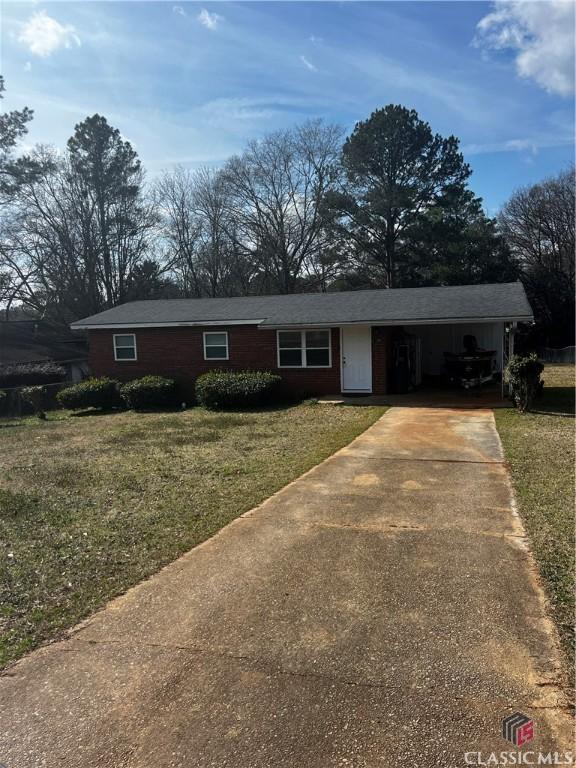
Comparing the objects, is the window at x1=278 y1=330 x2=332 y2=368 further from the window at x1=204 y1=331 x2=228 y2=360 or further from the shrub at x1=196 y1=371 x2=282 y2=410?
the window at x1=204 y1=331 x2=228 y2=360

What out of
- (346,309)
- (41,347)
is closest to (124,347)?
(346,309)

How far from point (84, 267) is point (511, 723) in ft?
124

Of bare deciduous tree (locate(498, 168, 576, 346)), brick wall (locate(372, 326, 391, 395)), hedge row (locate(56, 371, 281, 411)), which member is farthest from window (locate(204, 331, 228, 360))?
bare deciduous tree (locate(498, 168, 576, 346))

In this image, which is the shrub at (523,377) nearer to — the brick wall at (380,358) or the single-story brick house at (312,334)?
the single-story brick house at (312,334)

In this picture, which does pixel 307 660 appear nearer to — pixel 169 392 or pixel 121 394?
pixel 169 392

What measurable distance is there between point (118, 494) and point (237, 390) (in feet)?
29.1

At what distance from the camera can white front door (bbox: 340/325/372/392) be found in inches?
632

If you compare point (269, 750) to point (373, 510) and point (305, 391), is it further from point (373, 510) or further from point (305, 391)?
point (305, 391)

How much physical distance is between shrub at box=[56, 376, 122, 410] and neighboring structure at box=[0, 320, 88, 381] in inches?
431

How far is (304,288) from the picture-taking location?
127 ft

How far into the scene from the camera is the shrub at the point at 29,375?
2323 centimetres

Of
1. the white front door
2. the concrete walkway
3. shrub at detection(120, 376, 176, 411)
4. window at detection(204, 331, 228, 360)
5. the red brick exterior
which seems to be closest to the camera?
the concrete walkway

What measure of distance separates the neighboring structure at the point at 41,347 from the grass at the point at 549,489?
79.3ft

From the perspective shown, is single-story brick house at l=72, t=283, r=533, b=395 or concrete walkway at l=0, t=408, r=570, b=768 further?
single-story brick house at l=72, t=283, r=533, b=395
